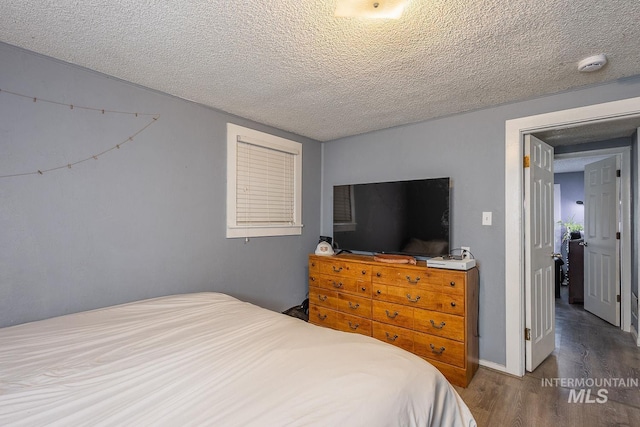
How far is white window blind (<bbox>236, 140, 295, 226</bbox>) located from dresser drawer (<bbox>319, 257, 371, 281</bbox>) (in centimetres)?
64

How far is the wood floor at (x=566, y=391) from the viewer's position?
1826 millimetres

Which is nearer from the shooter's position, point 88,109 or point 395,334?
point 88,109

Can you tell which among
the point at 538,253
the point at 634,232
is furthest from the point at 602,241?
the point at 538,253

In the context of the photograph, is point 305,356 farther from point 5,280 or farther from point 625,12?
point 625,12

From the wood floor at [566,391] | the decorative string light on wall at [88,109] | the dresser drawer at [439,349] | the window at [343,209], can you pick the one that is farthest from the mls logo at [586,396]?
the decorative string light on wall at [88,109]

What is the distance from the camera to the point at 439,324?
226 cm

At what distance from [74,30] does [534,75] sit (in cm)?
272

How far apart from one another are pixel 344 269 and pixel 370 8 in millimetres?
2122

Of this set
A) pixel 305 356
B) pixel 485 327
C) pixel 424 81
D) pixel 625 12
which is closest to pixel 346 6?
pixel 424 81

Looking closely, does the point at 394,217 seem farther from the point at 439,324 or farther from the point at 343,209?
the point at 439,324

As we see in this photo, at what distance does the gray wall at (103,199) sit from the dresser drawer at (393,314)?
1275mm

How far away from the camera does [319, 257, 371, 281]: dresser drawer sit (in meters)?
2.68

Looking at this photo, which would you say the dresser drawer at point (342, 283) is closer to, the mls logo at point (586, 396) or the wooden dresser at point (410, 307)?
the wooden dresser at point (410, 307)

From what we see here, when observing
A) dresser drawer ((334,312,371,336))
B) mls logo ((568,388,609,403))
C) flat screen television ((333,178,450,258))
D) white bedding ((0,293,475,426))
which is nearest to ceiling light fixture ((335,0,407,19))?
white bedding ((0,293,475,426))
